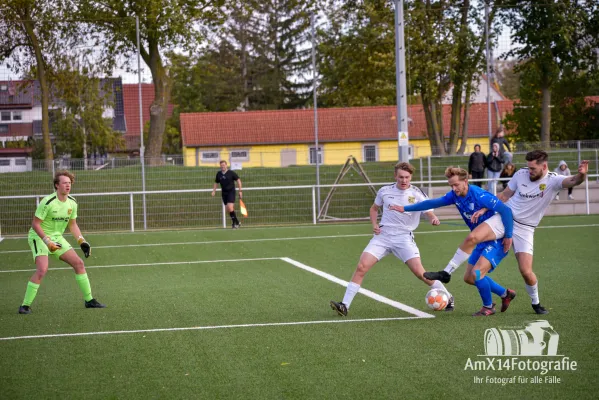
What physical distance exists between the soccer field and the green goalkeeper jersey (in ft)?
3.32

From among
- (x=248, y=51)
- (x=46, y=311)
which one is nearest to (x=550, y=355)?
(x=46, y=311)

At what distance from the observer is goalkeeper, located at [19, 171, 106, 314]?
1043 centimetres

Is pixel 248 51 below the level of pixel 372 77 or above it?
above

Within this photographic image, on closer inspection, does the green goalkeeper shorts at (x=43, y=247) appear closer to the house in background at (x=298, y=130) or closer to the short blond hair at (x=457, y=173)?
the short blond hair at (x=457, y=173)

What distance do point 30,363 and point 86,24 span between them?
22933 mm

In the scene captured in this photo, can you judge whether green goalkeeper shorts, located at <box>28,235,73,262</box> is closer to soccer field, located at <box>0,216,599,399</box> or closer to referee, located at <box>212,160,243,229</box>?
soccer field, located at <box>0,216,599,399</box>

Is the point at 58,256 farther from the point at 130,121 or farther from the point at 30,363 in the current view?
the point at 130,121

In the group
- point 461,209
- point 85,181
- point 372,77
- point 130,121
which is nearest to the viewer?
point 461,209

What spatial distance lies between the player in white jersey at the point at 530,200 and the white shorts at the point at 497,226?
0.29 m

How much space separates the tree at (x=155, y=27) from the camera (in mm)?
28359

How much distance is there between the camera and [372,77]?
32625 mm

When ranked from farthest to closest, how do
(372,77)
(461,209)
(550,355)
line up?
(372,77), (461,209), (550,355)

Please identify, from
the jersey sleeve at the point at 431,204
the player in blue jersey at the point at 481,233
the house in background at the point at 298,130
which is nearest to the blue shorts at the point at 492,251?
the player in blue jersey at the point at 481,233

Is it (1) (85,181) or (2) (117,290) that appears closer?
(2) (117,290)
